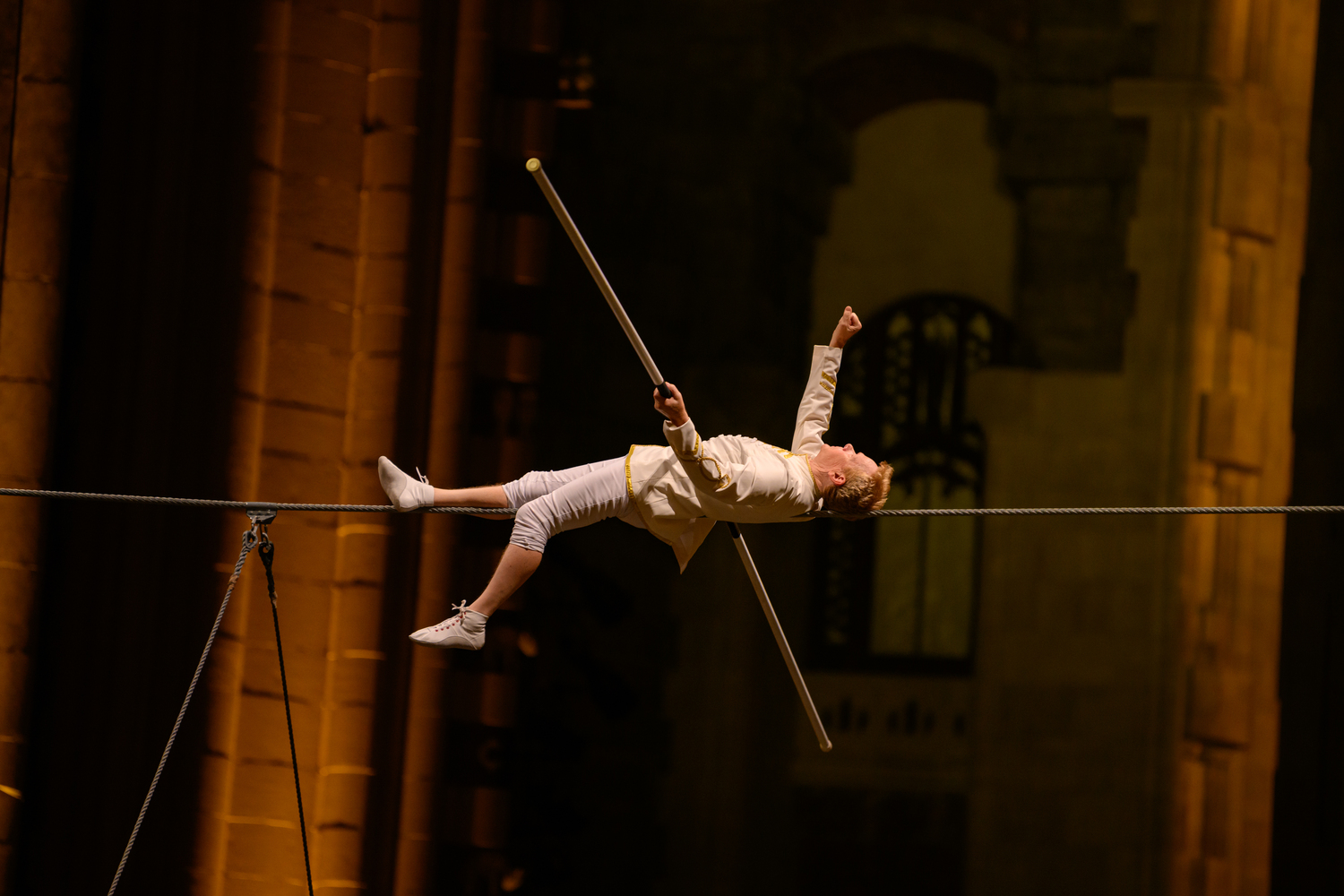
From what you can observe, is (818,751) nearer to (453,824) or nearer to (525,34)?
(453,824)

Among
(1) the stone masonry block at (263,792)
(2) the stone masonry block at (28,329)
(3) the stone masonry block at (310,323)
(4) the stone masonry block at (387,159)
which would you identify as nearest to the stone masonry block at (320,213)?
(4) the stone masonry block at (387,159)

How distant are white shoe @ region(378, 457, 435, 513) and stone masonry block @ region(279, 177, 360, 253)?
9.02ft

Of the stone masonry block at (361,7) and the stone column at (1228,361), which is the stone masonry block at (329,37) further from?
the stone column at (1228,361)

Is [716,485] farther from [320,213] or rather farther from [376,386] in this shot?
[320,213]

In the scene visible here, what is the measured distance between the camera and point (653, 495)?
3906 mm

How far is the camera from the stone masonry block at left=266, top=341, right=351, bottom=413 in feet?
20.3

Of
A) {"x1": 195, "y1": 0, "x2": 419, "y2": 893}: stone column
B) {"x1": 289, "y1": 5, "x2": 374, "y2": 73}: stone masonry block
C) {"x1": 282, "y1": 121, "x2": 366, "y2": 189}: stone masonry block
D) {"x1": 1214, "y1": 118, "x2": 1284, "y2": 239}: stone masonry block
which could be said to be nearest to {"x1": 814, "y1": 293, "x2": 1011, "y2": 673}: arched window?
{"x1": 1214, "y1": 118, "x2": 1284, "y2": 239}: stone masonry block

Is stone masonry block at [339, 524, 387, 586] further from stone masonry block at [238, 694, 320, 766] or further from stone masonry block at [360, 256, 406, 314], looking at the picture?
stone masonry block at [360, 256, 406, 314]

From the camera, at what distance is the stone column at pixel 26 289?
5738 millimetres

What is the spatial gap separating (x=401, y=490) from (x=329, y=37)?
3270 mm

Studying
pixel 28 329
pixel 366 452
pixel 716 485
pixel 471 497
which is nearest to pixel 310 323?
pixel 366 452

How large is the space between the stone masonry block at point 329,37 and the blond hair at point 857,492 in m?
3.61

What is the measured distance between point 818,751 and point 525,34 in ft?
12.2

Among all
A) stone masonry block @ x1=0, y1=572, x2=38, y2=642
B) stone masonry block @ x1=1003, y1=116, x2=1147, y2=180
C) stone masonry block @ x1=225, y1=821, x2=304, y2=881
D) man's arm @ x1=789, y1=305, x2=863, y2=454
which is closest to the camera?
man's arm @ x1=789, y1=305, x2=863, y2=454
